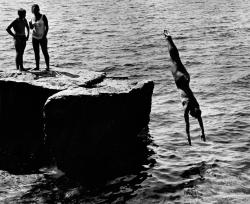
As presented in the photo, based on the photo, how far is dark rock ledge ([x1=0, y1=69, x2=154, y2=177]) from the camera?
12117 mm

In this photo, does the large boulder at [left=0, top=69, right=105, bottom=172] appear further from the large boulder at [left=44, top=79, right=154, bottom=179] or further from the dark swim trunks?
the dark swim trunks

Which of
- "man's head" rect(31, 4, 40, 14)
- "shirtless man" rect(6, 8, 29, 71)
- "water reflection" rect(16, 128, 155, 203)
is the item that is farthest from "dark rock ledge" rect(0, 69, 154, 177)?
"man's head" rect(31, 4, 40, 14)

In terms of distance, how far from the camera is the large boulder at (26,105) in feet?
44.5

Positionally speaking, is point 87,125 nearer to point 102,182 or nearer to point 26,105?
point 102,182

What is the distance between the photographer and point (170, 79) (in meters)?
21.8

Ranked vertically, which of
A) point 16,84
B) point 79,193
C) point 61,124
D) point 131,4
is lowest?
point 79,193

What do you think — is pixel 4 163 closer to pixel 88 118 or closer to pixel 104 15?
pixel 88 118

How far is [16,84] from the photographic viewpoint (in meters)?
13.9

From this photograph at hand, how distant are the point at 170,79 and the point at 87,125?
1029cm

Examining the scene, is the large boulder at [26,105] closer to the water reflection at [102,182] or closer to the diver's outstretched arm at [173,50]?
the water reflection at [102,182]

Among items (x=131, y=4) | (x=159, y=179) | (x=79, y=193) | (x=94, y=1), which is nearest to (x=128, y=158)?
(x=159, y=179)

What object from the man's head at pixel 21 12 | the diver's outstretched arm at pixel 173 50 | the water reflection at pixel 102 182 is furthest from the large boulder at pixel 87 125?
the man's head at pixel 21 12

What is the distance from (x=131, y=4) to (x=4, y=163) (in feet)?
144

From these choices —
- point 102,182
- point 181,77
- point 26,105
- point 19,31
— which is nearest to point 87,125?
point 102,182
